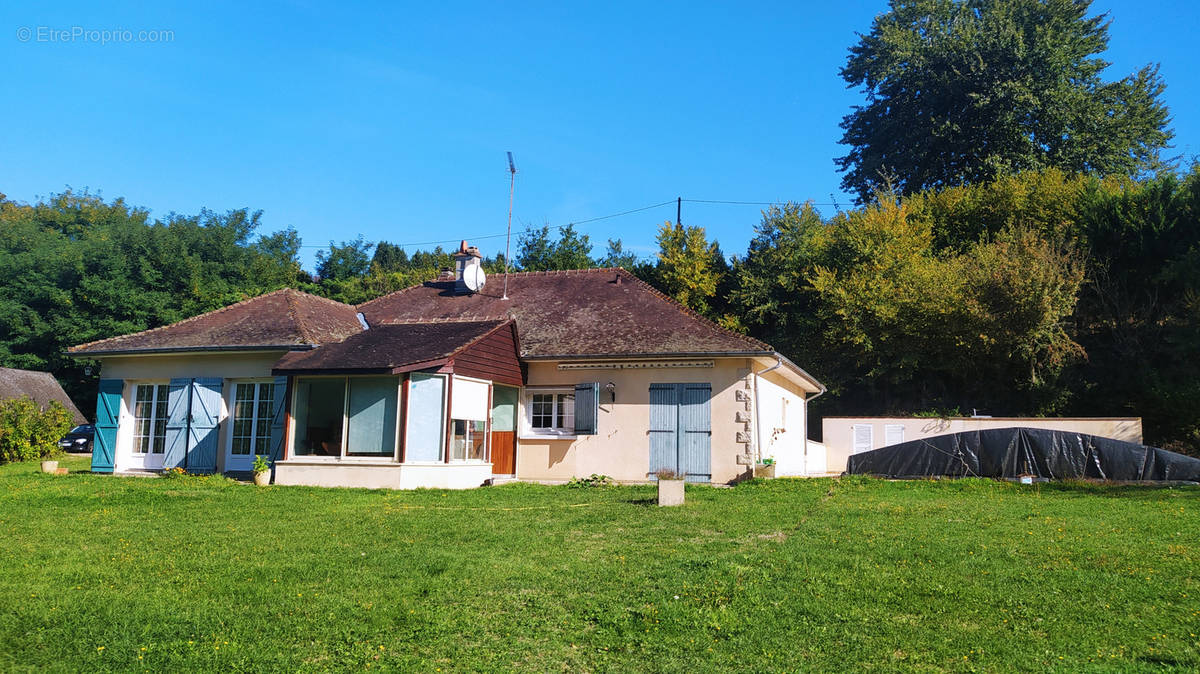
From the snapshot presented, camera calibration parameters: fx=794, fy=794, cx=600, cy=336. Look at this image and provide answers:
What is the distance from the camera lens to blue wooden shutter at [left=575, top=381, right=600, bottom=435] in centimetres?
1647

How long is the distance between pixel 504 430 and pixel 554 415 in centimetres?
117

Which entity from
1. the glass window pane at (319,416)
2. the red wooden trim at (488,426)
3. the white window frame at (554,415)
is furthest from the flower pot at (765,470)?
the glass window pane at (319,416)

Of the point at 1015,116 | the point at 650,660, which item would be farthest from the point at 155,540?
the point at 1015,116

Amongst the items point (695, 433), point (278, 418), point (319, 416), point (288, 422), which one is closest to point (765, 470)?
point (695, 433)

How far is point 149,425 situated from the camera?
17.9m

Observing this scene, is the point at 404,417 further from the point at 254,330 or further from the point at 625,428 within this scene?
the point at 254,330

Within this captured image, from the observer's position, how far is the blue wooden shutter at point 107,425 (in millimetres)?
17484

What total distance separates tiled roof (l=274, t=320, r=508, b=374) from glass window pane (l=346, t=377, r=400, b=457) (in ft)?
1.47

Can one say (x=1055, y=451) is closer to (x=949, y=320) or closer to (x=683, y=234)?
(x=949, y=320)

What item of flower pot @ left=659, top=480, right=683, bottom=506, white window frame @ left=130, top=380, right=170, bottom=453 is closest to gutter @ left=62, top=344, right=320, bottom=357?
white window frame @ left=130, top=380, right=170, bottom=453

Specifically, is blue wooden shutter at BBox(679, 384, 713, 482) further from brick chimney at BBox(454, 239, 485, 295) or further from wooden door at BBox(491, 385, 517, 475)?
brick chimney at BBox(454, 239, 485, 295)

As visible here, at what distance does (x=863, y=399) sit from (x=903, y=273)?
16.5 ft

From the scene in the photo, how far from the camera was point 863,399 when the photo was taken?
27.8m

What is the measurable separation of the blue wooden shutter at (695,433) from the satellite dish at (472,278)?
277 inches
